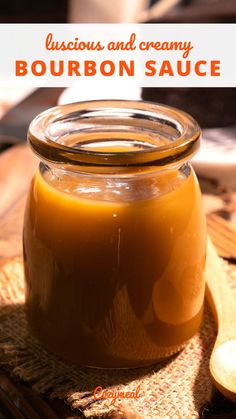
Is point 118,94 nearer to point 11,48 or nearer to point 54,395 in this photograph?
point 11,48

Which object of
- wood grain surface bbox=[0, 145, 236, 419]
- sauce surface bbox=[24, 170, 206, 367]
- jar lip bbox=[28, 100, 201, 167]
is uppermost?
jar lip bbox=[28, 100, 201, 167]

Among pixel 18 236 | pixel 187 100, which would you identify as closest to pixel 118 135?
pixel 18 236

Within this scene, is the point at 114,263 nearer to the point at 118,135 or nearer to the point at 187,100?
the point at 118,135

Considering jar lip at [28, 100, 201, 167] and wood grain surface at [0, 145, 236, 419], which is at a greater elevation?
jar lip at [28, 100, 201, 167]

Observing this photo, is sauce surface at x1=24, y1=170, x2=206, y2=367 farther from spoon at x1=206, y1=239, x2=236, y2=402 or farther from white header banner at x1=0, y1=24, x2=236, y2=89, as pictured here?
white header banner at x1=0, y1=24, x2=236, y2=89

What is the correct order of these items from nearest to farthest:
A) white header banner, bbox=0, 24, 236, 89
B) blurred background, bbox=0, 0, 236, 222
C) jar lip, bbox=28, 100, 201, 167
Answer: jar lip, bbox=28, 100, 201, 167 < blurred background, bbox=0, 0, 236, 222 < white header banner, bbox=0, 24, 236, 89

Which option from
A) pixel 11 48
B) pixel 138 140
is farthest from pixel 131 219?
pixel 11 48

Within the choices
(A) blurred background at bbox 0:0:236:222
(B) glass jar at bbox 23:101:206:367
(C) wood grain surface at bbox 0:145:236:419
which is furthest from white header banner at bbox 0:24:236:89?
(B) glass jar at bbox 23:101:206:367
